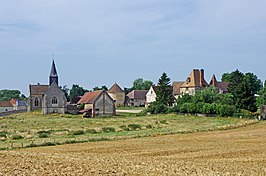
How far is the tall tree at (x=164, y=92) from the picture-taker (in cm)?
10875

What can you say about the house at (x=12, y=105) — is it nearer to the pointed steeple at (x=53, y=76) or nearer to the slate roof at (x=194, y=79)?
the pointed steeple at (x=53, y=76)

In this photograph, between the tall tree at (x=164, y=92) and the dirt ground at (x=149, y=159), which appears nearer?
the dirt ground at (x=149, y=159)

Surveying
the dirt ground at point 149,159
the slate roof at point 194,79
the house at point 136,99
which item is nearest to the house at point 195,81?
the slate roof at point 194,79

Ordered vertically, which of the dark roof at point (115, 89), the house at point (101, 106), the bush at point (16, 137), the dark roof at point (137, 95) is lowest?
the bush at point (16, 137)

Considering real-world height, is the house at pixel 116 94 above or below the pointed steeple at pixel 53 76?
below

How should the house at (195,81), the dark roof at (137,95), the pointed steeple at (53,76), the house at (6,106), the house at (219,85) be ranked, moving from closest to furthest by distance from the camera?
the pointed steeple at (53,76)
the house at (195,81)
the house at (219,85)
the house at (6,106)
the dark roof at (137,95)

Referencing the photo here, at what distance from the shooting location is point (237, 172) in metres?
22.2

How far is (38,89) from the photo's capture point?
112 meters

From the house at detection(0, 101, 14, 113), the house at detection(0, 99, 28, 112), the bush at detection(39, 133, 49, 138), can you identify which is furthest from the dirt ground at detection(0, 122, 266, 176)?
the house at detection(0, 101, 14, 113)

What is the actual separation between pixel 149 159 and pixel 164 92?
3249 inches

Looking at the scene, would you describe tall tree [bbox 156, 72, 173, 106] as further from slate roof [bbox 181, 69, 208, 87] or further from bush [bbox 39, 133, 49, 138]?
bush [bbox 39, 133, 49, 138]

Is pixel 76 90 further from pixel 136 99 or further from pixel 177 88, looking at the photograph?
pixel 177 88

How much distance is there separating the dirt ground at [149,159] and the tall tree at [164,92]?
62.6 m

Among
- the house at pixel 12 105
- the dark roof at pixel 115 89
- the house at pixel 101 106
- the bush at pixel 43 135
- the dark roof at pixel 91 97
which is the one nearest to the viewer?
the bush at pixel 43 135
